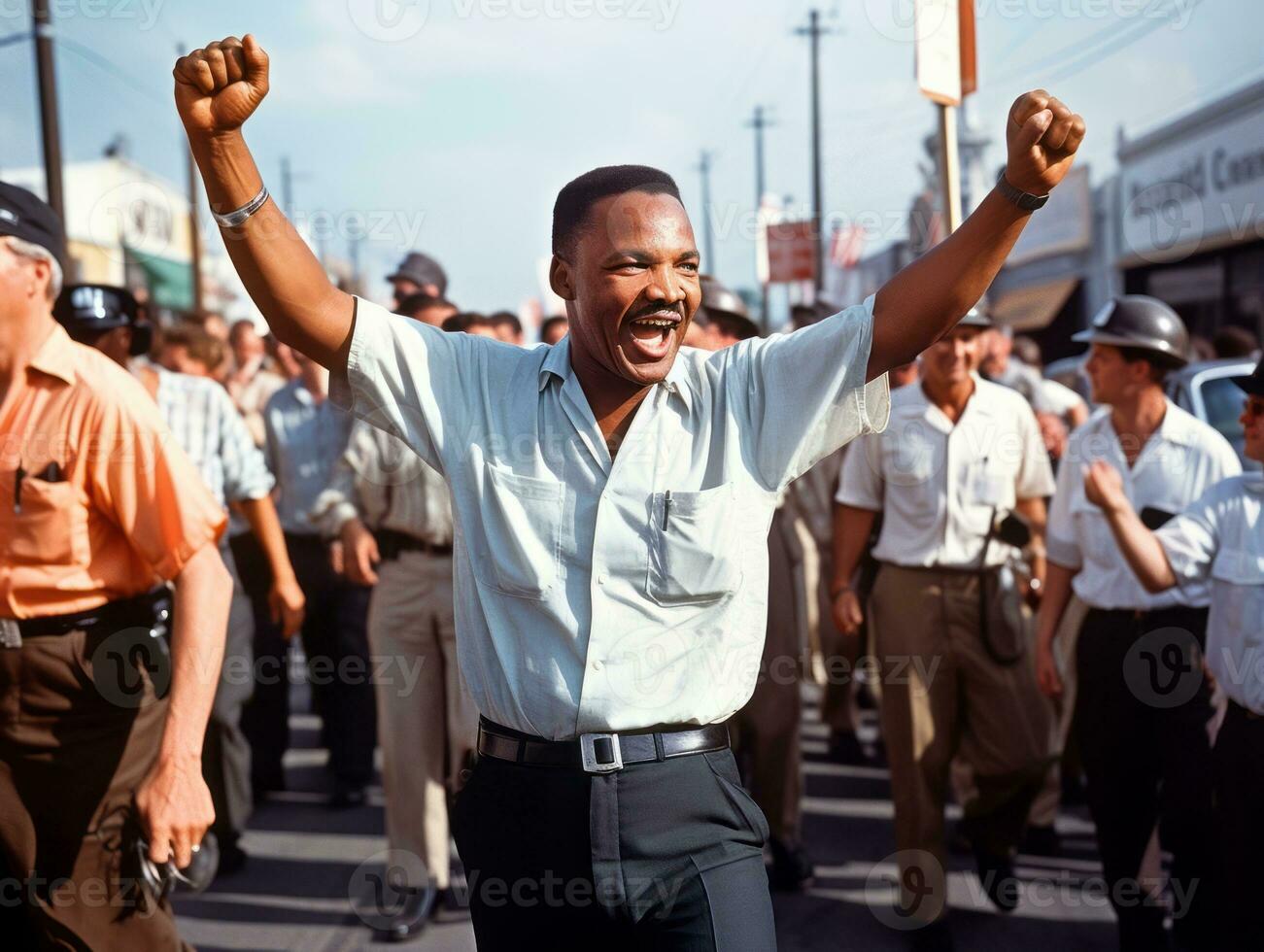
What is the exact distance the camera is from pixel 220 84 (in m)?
2.17

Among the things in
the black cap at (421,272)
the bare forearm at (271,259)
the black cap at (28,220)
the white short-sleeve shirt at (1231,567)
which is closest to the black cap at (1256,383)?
the white short-sleeve shirt at (1231,567)

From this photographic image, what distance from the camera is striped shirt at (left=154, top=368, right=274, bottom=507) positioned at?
18.9 ft

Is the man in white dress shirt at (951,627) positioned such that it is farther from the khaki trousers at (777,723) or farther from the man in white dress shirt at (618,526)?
the man in white dress shirt at (618,526)

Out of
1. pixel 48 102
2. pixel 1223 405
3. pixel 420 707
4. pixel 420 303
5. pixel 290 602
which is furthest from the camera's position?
pixel 48 102

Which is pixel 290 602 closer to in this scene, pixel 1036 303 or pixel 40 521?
pixel 40 521

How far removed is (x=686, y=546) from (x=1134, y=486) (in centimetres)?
301

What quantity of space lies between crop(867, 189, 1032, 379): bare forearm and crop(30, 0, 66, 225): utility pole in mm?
14188

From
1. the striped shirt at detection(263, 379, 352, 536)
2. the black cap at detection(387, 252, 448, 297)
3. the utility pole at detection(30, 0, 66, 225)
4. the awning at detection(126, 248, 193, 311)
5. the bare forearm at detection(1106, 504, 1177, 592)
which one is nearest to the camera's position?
the bare forearm at detection(1106, 504, 1177, 592)

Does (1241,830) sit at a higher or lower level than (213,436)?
lower

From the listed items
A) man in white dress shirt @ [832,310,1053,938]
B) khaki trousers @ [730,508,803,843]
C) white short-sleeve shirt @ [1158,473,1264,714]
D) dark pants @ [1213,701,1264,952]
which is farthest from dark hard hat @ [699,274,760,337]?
dark pants @ [1213,701,1264,952]

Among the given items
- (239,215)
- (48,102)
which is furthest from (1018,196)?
(48,102)

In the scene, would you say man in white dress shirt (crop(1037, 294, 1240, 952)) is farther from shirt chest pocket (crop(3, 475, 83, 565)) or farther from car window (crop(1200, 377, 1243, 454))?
car window (crop(1200, 377, 1243, 454))

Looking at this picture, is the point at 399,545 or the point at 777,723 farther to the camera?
the point at 777,723

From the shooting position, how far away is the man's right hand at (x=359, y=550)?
18.4ft
